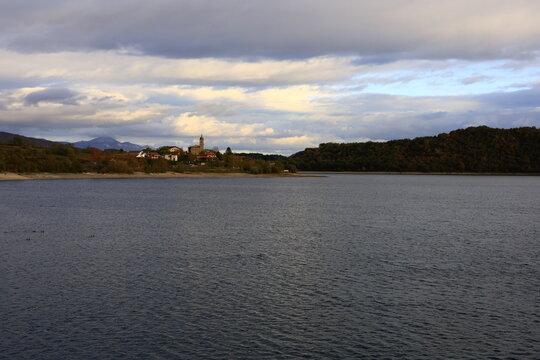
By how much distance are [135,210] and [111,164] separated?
125627 millimetres

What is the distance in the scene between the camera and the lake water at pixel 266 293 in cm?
1554

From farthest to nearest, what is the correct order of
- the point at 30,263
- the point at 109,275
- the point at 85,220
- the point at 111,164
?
the point at 111,164 → the point at 85,220 → the point at 30,263 → the point at 109,275

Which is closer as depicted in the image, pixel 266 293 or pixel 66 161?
pixel 266 293

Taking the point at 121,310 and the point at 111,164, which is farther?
the point at 111,164

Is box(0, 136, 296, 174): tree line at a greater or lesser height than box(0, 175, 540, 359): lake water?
greater

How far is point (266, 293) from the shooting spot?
2150 centimetres

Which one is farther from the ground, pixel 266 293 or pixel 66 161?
pixel 66 161

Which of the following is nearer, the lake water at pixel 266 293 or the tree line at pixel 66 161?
the lake water at pixel 266 293

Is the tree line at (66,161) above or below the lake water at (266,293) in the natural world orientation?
Answer: above

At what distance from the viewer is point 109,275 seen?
24438 mm

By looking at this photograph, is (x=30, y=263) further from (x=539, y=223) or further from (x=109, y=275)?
(x=539, y=223)

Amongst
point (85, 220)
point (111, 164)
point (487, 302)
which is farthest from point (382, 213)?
point (111, 164)

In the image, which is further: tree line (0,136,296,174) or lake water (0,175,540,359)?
tree line (0,136,296,174)

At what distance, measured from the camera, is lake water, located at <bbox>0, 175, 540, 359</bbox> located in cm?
1554
